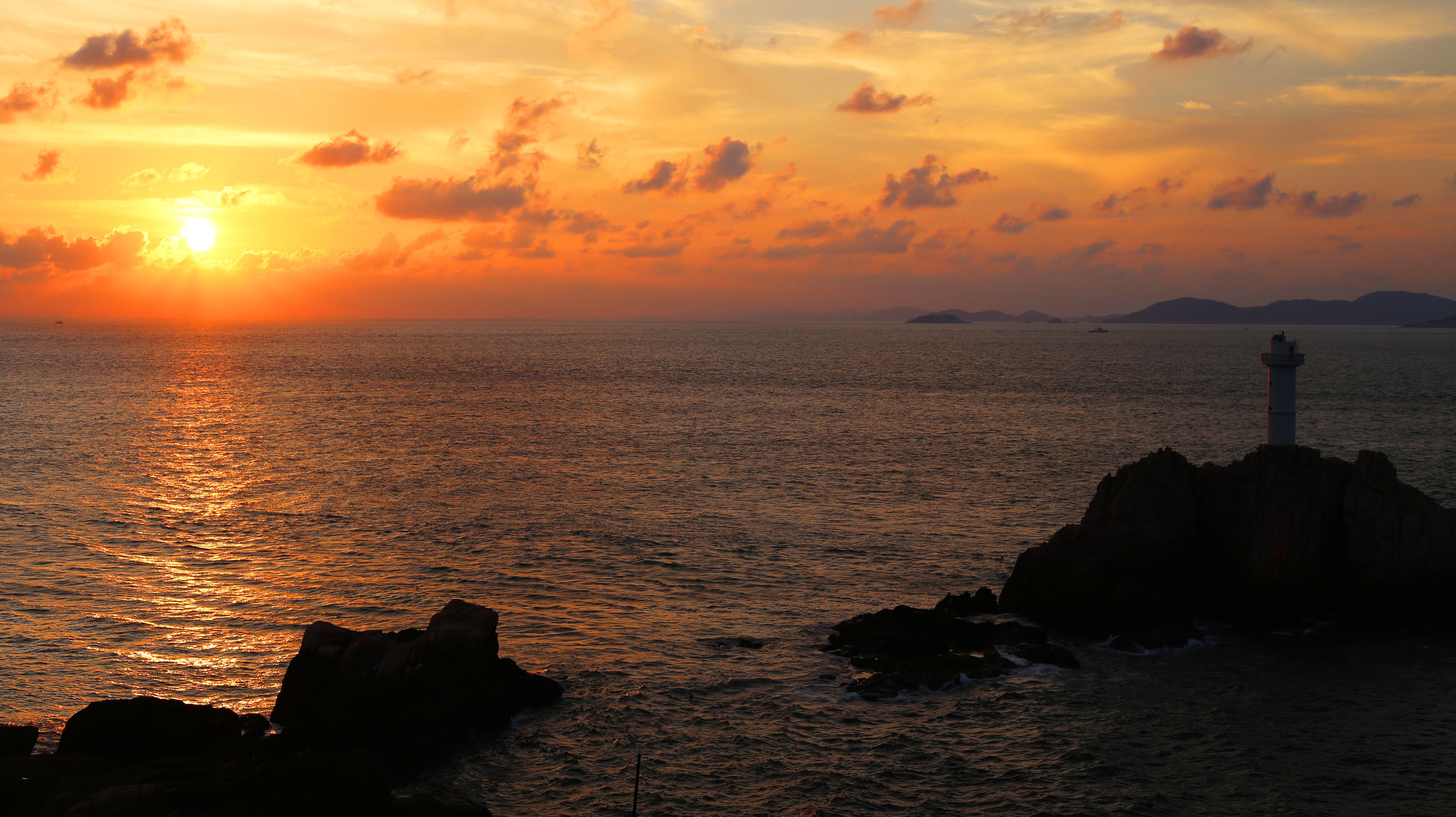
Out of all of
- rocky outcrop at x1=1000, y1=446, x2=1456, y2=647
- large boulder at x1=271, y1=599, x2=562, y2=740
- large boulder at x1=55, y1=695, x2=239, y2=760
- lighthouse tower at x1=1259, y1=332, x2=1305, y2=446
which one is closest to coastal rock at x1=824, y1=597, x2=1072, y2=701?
rocky outcrop at x1=1000, y1=446, x2=1456, y2=647

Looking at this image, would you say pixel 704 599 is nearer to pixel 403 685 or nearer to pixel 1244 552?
pixel 403 685

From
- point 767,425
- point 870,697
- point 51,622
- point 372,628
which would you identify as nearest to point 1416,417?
point 767,425

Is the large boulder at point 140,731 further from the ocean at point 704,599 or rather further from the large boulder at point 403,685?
the ocean at point 704,599

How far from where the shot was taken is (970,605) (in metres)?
36.2

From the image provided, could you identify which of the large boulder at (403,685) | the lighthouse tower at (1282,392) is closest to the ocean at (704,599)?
the large boulder at (403,685)

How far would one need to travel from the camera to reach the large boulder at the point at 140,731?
76.4 feet

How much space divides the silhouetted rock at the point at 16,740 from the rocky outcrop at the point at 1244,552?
29897 mm

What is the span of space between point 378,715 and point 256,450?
57.0 m

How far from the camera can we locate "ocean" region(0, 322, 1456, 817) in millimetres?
24516

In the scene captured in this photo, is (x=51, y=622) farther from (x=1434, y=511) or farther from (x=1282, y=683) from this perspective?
(x=1434, y=511)

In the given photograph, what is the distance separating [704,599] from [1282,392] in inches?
1011

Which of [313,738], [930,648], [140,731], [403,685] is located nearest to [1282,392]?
[930,648]

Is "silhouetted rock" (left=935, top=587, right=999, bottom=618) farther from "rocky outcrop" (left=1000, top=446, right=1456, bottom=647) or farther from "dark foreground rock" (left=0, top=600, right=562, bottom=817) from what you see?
"dark foreground rock" (left=0, top=600, right=562, bottom=817)

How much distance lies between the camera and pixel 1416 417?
9281 centimetres
